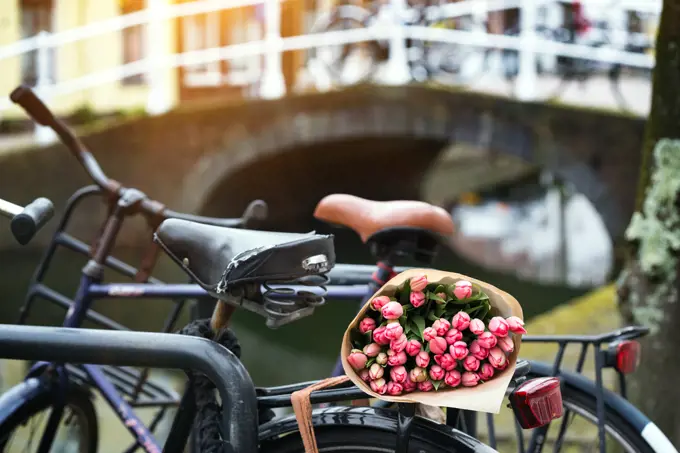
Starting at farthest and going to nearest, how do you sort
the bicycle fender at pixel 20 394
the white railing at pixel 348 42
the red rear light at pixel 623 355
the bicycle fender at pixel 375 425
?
1. the white railing at pixel 348 42
2. the bicycle fender at pixel 20 394
3. the red rear light at pixel 623 355
4. the bicycle fender at pixel 375 425

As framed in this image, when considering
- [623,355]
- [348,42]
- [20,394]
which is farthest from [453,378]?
[348,42]

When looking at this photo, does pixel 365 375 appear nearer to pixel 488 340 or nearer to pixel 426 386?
pixel 426 386

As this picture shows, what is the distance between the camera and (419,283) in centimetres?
142

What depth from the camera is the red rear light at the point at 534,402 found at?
4.54 ft

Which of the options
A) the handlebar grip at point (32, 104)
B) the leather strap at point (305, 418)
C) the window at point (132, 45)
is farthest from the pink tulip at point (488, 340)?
the window at point (132, 45)

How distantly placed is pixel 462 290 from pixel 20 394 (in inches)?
48.8

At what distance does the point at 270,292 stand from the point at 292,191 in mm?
11090

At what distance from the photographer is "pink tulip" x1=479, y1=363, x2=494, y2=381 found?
1380mm

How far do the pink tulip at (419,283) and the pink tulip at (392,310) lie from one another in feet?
0.13

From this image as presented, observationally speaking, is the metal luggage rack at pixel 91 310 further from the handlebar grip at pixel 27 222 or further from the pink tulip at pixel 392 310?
the pink tulip at pixel 392 310

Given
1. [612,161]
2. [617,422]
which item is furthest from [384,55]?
[617,422]

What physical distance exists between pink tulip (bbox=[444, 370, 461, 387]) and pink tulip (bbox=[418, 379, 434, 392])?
25 millimetres

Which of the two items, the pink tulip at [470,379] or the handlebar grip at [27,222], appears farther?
the handlebar grip at [27,222]

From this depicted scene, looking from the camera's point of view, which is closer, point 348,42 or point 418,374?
point 418,374
